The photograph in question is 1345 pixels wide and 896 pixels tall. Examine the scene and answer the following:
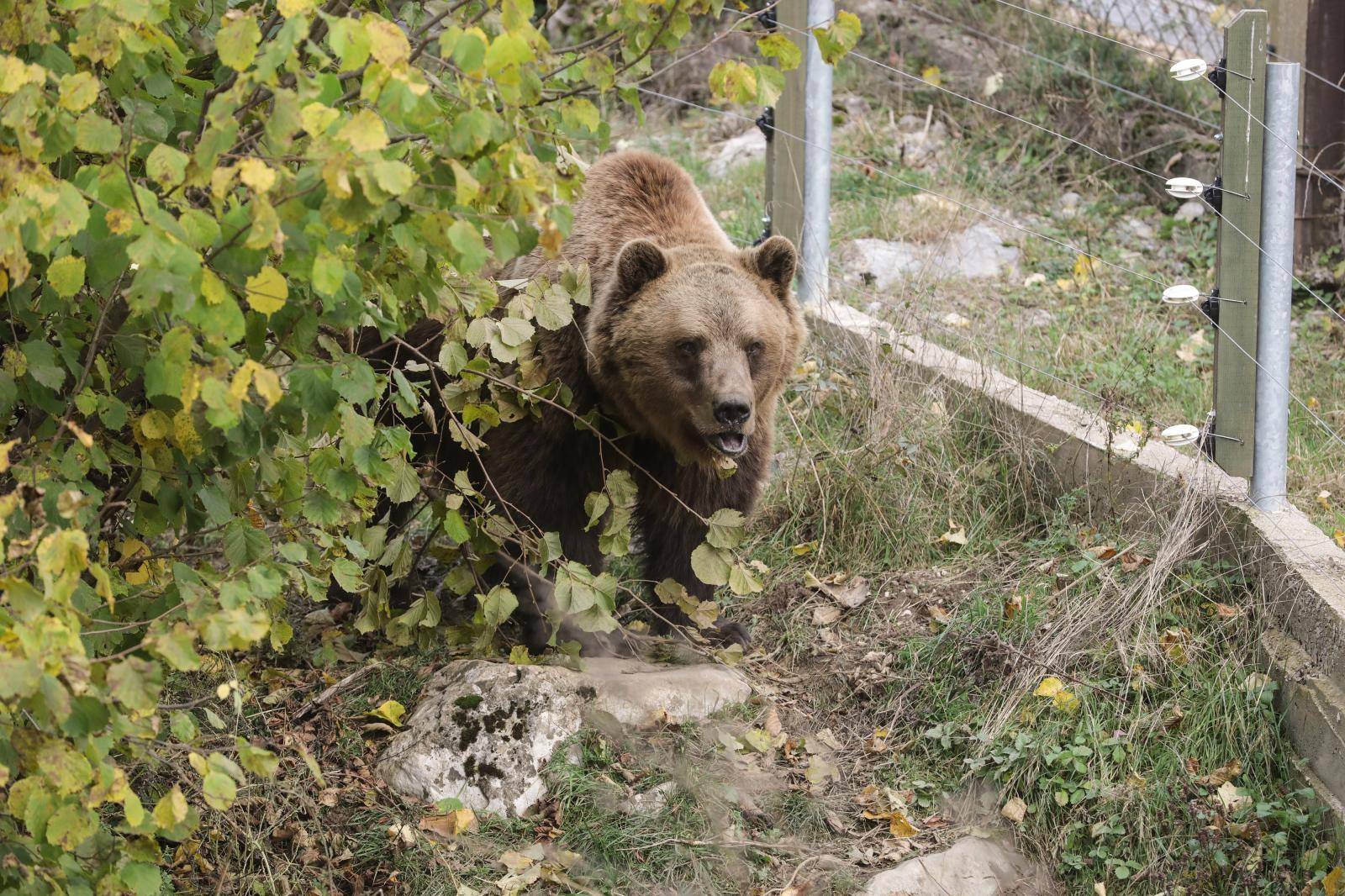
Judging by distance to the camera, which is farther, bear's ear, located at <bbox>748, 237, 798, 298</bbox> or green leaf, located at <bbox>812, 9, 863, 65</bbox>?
bear's ear, located at <bbox>748, 237, 798, 298</bbox>

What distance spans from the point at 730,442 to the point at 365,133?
2.64 metres

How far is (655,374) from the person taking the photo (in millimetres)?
4746

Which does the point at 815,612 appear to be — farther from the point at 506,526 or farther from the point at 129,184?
the point at 129,184

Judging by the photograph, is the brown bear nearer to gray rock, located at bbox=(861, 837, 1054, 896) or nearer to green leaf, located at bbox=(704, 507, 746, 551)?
green leaf, located at bbox=(704, 507, 746, 551)

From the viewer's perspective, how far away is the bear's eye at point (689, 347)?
4.72m

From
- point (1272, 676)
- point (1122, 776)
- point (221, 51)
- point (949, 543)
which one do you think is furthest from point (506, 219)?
point (949, 543)

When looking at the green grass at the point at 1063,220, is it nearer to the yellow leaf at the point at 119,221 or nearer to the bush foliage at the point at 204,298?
the bush foliage at the point at 204,298

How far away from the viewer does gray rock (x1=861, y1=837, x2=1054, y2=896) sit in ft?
12.7

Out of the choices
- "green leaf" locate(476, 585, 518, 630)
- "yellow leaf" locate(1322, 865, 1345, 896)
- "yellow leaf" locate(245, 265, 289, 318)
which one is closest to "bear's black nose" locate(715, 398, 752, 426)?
"green leaf" locate(476, 585, 518, 630)

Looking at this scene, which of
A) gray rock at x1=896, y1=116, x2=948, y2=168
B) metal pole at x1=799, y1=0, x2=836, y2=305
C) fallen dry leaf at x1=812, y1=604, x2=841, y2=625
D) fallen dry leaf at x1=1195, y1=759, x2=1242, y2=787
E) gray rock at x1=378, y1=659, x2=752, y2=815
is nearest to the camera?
fallen dry leaf at x1=1195, y1=759, x2=1242, y2=787

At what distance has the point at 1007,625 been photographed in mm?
4641

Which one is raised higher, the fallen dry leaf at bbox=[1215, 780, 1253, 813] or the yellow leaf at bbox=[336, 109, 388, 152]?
the yellow leaf at bbox=[336, 109, 388, 152]

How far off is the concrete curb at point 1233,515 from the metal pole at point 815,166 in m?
0.55

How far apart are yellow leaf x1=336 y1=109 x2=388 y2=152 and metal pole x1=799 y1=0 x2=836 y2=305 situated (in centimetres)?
465
